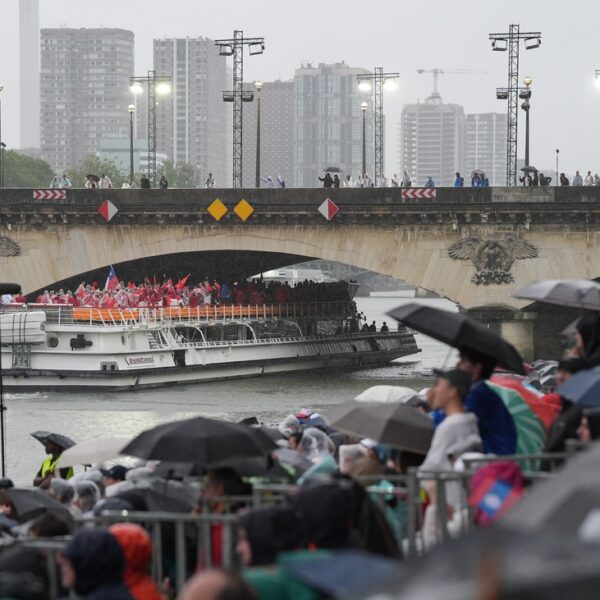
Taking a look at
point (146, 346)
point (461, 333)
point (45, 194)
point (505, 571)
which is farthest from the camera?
point (45, 194)

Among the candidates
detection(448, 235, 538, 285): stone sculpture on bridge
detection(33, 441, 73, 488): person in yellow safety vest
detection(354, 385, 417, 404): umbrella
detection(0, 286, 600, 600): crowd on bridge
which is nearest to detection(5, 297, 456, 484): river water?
detection(448, 235, 538, 285): stone sculpture on bridge

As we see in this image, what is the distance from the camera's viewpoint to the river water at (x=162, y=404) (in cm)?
3375

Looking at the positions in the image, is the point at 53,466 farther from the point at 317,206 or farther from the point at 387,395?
the point at 317,206

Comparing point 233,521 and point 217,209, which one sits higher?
point 217,209

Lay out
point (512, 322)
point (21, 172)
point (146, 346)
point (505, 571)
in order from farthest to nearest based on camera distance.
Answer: point (21, 172) → point (146, 346) → point (512, 322) → point (505, 571)

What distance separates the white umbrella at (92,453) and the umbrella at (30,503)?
122 inches

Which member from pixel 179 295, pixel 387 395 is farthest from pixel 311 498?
pixel 179 295

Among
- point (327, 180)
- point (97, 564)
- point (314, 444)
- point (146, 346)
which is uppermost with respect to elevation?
point (327, 180)

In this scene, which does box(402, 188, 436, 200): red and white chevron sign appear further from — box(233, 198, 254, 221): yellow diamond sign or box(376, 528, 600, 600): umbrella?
box(376, 528, 600, 600): umbrella

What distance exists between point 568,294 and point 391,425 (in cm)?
260

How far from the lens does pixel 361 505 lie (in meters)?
7.29

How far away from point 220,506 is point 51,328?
38179 millimetres

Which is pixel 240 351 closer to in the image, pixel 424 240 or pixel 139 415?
pixel 424 240

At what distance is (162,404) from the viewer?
41750 mm
